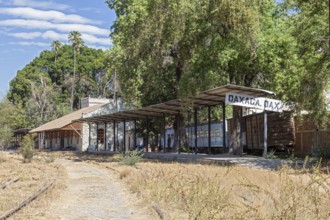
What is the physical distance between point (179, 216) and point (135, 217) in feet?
3.46

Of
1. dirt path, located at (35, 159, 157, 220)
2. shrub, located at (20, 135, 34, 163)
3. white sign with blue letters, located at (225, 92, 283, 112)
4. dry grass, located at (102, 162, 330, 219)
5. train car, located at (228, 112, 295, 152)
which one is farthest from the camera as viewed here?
shrub, located at (20, 135, 34, 163)

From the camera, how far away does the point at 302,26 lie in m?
17.8

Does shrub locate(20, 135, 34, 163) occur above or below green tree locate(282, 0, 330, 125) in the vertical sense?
below

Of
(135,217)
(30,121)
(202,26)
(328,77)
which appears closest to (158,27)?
(202,26)

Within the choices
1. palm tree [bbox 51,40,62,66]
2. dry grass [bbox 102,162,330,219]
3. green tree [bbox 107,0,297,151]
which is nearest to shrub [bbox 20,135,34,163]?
green tree [bbox 107,0,297,151]

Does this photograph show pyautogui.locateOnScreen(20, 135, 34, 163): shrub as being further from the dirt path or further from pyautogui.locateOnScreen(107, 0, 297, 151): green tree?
the dirt path

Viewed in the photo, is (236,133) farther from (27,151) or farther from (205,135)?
(27,151)

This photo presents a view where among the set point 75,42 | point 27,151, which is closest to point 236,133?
point 27,151

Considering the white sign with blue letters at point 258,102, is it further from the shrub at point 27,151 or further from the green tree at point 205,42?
the shrub at point 27,151

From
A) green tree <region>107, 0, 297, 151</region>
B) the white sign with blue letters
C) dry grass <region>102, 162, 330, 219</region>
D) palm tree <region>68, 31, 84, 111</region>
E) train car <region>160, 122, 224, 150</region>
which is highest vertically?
palm tree <region>68, 31, 84, 111</region>

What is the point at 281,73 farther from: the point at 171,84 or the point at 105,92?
the point at 105,92

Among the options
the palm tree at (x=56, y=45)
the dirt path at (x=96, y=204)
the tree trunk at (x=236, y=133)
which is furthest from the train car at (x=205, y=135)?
the palm tree at (x=56, y=45)

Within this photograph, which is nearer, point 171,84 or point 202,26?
point 202,26

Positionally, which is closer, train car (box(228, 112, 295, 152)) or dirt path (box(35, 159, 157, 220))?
dirt path (box(35, 159, 157, 220))
